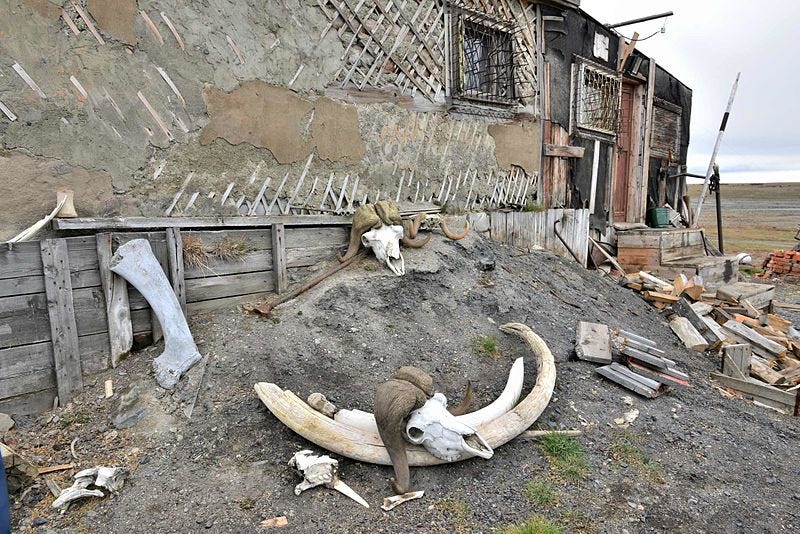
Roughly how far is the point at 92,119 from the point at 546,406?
4.41m

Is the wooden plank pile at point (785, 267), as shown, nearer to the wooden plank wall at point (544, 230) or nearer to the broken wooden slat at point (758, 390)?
the wooden plank wall at point (544, 230)

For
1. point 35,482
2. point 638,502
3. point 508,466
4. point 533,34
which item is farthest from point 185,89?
point 533,34

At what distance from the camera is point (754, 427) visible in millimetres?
4238

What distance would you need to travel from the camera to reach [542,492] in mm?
3043

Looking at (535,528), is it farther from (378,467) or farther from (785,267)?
(785,267)

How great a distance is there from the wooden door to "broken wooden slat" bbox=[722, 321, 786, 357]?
4.93 meters

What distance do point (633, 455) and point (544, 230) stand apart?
548cm

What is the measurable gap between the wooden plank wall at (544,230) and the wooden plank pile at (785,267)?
9.55m

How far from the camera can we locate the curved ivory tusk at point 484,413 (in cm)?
322

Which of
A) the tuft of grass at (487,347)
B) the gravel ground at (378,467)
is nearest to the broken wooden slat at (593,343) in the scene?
the gravel ground at (378,467)

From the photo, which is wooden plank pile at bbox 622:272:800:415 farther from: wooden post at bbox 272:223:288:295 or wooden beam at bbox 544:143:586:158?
wooden post at bbox 272:223:288:295

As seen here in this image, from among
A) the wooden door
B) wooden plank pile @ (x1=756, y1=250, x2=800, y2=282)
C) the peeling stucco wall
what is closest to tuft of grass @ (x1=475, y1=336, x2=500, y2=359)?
the peeling stucco wall

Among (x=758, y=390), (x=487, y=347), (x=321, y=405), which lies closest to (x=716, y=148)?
(x=758, y=390)

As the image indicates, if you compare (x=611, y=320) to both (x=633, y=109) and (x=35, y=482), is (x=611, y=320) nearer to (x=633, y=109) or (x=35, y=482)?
(x=35, y=482)
